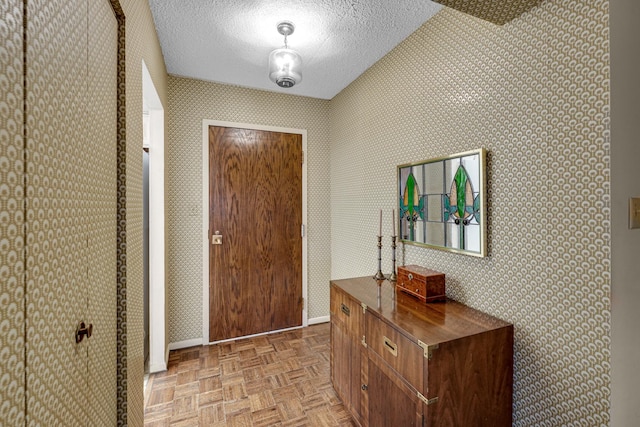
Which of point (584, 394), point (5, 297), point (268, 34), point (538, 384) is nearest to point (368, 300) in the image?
point (538, 384)

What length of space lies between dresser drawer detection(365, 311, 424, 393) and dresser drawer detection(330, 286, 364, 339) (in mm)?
98

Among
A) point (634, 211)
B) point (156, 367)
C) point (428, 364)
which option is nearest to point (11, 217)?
point (428, 364)

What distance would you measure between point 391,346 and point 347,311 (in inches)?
19.1

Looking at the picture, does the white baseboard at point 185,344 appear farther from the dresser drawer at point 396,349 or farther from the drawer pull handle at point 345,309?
the dresser drawer at point 396,349

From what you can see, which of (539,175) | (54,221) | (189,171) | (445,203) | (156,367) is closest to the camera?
(54,221)

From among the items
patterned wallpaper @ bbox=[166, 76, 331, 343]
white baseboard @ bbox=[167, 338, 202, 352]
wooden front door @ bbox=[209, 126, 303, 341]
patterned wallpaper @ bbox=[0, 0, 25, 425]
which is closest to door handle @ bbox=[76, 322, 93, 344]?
patterned wallpaper @ bbox=[0, 0, 25, 425]

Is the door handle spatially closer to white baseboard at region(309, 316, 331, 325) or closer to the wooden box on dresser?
the wooden box on dresser

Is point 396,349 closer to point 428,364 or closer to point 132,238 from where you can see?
point 428,364

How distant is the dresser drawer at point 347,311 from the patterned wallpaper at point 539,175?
58 centimetres

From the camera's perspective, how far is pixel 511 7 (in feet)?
4.40

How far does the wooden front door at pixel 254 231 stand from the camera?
2912 mm

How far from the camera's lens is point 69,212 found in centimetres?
77

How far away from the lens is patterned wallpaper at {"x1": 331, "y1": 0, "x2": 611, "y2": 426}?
44.4 inches

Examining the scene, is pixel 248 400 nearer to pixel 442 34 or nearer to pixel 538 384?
pixel 538 384
